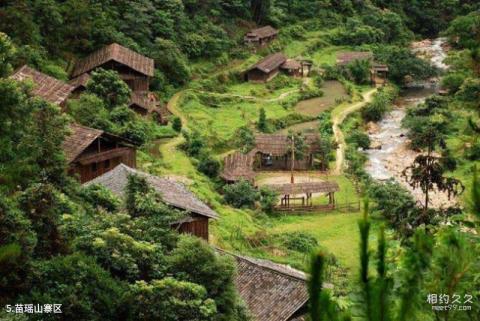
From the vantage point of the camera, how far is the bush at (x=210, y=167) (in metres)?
38.8

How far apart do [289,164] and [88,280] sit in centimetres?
3079

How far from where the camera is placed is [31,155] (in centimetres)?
1781

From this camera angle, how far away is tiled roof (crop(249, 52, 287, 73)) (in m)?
59.2

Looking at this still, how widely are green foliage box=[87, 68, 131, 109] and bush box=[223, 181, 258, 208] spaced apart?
8888 millimetres

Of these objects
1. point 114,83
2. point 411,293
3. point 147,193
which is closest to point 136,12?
point 114,83

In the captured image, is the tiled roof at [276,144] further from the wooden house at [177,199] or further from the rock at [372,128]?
the wooden house at [177,199]

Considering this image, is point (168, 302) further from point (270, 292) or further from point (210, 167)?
point (210, 167)

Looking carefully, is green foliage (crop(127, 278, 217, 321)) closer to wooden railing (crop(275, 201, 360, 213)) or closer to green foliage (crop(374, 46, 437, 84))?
wooden railing (crop(275, 201, 360, 213))

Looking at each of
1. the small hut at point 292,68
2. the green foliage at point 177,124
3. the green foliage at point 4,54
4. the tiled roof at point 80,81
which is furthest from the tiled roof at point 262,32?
the green foliage at point 4,54

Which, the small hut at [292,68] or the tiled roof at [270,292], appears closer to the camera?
the tiled roof at [270,292]

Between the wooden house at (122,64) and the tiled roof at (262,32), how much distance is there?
21004 mm

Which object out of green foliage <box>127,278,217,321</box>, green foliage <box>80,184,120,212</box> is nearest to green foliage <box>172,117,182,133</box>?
green foliage <box>80,184,120,212</box>

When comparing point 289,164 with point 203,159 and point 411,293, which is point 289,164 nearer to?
point 203,159

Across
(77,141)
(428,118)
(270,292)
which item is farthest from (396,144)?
(270,292)
